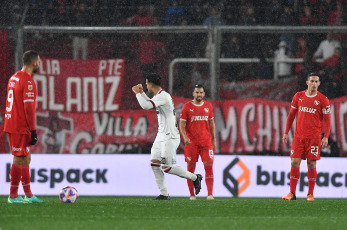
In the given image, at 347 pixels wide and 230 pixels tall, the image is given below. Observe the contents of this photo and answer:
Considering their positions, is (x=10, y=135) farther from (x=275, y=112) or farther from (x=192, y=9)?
(x=192, y=9)

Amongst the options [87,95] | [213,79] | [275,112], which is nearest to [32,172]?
[87,95]

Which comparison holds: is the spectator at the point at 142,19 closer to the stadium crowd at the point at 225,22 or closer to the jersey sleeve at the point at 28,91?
the stadium crowd at the point at 225,22

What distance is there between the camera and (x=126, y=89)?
44.1 ft

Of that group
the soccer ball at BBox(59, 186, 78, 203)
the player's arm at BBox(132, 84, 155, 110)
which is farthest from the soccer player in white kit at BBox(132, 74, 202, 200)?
the soccer ball at BBox(59, 186, 78, 203)

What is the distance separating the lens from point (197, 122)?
11.5 meters

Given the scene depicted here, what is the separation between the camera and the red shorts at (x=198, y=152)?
11.5 metres

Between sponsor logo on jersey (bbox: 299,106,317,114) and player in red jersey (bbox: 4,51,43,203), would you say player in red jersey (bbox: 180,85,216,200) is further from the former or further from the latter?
player in red jersey (bbox: 4,51,43,203)

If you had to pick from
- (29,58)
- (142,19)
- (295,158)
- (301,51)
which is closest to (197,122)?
(295,158)

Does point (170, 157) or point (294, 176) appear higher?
point (170, 157)

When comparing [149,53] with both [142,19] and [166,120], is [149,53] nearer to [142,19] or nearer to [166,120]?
[142,19]

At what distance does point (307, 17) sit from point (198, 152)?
171 inches

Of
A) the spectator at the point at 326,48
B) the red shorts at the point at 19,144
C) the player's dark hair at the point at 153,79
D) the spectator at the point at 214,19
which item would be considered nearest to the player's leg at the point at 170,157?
the player's dark hair at the point at 153,79

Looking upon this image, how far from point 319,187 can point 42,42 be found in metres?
5.29

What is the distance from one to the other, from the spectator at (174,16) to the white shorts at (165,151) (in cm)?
444
